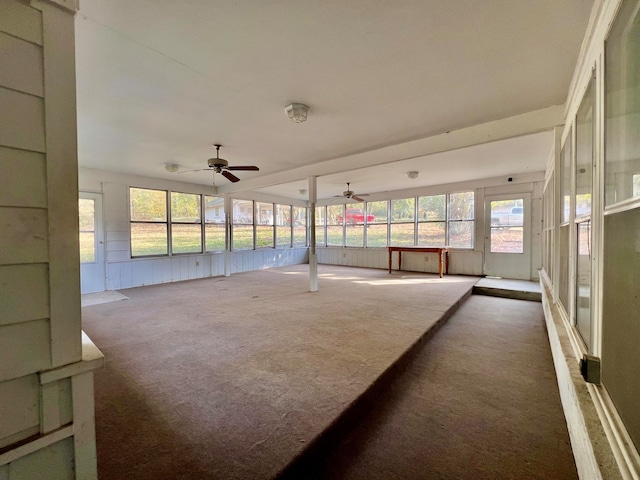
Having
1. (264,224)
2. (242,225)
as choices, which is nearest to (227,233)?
(242,225)

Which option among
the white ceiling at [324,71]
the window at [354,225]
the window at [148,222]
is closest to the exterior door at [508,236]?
the white ceiling at [324,71]

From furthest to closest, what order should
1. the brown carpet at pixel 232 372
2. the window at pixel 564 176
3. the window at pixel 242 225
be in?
the window at pixel 242 225 < the window at pixel 564 176 < the brown carpet at pixel 232 372

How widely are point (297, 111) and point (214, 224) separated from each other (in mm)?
5850

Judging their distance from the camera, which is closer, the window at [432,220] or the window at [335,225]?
the window at [432,220]

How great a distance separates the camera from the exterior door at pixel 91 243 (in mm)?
5539

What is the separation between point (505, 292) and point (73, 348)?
652 centimetres

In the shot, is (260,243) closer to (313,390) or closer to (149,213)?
(149,213)

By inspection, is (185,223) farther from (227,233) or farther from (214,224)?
(227,233)

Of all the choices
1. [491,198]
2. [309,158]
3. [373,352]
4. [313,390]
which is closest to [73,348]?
[313,390]

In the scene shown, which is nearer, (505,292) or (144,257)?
(505,292)

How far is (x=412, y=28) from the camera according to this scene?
1.78 m

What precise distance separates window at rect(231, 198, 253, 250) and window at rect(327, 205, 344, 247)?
317 cm

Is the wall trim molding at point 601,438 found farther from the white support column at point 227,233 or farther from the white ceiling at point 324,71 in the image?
the white support column at point 227,233

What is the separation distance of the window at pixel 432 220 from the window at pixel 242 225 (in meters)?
5.43
